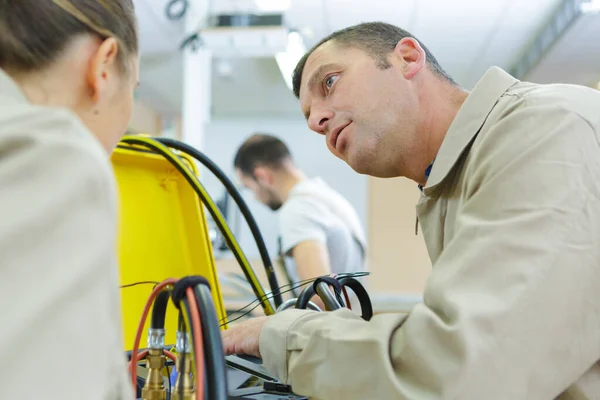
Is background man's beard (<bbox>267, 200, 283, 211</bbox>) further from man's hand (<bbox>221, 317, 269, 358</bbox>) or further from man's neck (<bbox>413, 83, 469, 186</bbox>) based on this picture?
man's hand (<bbox>221, 317, 269, 358</bbox>)

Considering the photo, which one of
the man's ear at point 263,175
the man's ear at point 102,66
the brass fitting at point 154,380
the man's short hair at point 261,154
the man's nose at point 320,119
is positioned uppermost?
the man's ear at point 102,66

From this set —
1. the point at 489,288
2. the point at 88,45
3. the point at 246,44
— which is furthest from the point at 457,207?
the point at 246,44

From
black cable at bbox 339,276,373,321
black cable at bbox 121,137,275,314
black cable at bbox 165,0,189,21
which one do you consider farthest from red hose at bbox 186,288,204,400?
black cable at bbox 165,0,189,21

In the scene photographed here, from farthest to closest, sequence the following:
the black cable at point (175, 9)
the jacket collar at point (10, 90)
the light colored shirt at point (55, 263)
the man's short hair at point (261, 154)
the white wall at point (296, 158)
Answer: the white wall at point (296, 158) < the black cable at point (175, 9) < the man's short hair at point (261, 154) < the jacket collar at point (10, 90) < the light colored shirt at point (55, 263)

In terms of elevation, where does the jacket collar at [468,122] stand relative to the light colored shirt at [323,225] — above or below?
above

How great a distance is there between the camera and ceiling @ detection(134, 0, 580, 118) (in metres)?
3.66

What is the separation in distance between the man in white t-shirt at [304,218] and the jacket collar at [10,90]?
1.22 metres

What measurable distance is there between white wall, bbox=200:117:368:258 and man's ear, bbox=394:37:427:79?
3.72 m

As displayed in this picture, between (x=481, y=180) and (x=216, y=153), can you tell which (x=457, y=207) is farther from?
(x=216, y=153)

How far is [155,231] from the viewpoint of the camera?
1.13 meters

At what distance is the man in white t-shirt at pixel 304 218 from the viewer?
1.72 m

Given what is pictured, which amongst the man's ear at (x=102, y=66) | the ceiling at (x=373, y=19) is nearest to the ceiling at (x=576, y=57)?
the ceiling at (x=373, y=19)

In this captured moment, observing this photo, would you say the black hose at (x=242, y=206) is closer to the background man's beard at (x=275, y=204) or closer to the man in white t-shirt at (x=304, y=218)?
the man in white t-shirt at (x=304, y=218)

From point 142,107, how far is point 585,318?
19.8ft
